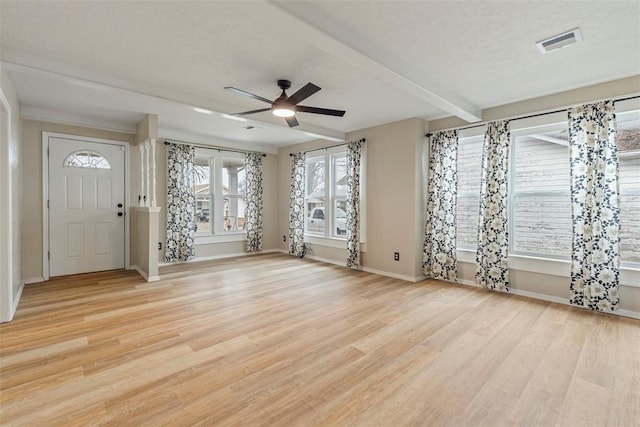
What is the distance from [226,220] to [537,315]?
5.59 meters

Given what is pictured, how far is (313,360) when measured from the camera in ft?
7.58

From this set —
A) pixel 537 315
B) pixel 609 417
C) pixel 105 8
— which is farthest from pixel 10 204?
pixel 537 315

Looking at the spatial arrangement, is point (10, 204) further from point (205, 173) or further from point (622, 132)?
point (622, 132)

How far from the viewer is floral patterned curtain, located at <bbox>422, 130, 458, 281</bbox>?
4445 millimetres

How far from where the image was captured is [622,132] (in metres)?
3.32

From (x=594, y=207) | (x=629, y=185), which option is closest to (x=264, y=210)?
(x=594, y=207)

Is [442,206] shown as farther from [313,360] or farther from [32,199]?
[32,199]

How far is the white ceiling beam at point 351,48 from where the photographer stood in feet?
6.39

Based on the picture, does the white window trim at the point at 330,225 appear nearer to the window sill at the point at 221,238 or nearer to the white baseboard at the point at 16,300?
the window sill at the point at 221,238

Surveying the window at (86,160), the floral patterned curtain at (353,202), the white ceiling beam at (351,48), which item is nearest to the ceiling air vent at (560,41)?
the white ceiling beam at (351,48)

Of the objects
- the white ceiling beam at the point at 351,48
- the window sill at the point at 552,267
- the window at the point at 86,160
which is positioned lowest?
the window sill at the point at 552,267

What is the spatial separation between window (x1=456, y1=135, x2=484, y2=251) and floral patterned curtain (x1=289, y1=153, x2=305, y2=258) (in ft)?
10.4

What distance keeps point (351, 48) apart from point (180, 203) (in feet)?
14.9

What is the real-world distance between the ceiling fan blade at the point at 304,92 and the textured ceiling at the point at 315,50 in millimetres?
287
